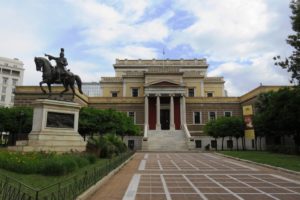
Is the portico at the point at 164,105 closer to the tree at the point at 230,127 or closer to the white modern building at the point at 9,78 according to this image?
the tree at the point at 230,127

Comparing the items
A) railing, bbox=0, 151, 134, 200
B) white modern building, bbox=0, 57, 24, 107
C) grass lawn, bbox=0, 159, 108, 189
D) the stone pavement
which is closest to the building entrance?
the stone pavement

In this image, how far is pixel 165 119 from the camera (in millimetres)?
59031

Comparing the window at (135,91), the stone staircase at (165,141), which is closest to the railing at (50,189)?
the stone staircase at (165,141)

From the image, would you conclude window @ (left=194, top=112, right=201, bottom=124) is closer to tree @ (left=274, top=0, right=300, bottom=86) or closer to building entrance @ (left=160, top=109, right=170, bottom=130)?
building entrance @ (left=160, top=109, right=170, bottom=130)

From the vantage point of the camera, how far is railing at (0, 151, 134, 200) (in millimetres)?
7094

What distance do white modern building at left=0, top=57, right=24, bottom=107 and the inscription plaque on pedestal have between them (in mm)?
A: 93285

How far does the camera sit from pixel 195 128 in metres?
57.9

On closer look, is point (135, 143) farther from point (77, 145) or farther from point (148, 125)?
point (77, 145)

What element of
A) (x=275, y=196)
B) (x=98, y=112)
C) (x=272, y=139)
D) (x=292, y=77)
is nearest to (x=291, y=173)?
(x=275, y=196)

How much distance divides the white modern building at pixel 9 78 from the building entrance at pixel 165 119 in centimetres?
6829

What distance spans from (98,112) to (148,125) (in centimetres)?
1899

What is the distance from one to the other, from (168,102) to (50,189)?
50.1m

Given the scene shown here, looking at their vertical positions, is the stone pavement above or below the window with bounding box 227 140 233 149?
below

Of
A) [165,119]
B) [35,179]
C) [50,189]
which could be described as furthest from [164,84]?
[50,189]
